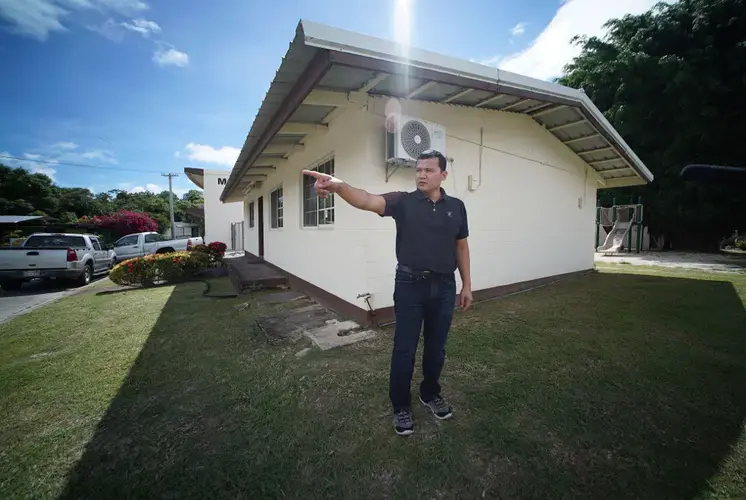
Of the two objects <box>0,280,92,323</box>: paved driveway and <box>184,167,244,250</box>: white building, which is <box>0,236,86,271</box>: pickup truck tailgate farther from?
<box>184,167,244,250</box>: white building

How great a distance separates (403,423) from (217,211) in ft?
68.9

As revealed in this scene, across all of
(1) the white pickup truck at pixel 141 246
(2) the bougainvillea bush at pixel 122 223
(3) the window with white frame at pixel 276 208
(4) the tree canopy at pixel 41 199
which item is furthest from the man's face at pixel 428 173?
(4) the tree canopy at pixel 41 199

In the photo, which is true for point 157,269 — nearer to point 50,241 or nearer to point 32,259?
point 32,259

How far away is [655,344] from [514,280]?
2440mm

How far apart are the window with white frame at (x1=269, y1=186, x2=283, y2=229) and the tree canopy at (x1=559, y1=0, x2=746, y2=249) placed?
14338mm

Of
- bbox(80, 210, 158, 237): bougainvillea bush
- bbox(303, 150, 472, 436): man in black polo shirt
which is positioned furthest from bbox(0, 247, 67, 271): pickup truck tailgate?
bbox(80, 210, 158, 237): bougainvillea bush

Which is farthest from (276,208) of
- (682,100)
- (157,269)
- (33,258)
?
(682,100)

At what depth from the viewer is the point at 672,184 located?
43.6 ft

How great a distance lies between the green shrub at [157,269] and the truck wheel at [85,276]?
215 cm

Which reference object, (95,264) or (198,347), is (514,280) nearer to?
(198,347)

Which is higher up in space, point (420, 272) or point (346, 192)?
A: point (346, 192)

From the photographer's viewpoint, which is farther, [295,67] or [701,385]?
[295,67]

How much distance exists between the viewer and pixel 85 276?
9359mm

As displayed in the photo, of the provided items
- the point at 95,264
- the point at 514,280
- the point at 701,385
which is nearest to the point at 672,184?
the point at 514,280
